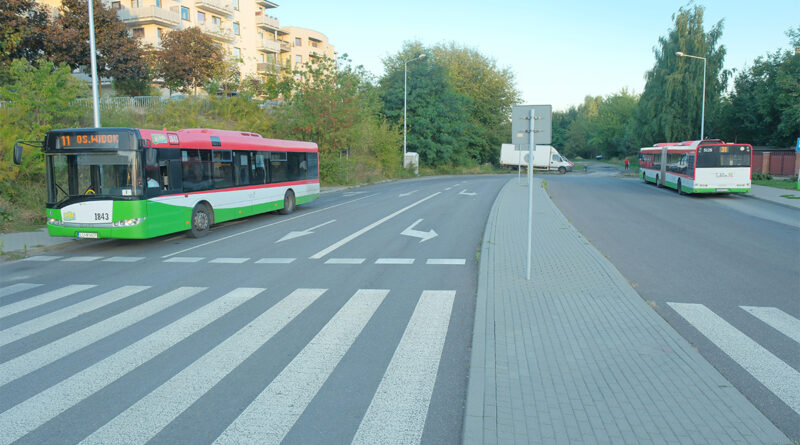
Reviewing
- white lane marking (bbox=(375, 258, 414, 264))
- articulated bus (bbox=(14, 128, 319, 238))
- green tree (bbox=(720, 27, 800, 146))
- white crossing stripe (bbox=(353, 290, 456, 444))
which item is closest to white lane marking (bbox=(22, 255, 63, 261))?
articulated bus (bbox=(14, 128, 319, 238))

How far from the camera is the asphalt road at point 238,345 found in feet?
13.3

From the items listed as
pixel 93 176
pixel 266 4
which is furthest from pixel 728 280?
pixel 266 4

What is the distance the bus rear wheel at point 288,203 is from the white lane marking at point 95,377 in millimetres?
12029

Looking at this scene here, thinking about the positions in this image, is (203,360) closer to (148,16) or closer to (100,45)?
(100,45)

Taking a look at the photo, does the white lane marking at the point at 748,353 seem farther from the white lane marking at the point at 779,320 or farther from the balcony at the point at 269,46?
the balcony at the point at 269,46

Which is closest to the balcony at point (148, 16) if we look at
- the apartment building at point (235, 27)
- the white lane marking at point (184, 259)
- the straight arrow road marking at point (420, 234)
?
the apartment building at point (235, 27)

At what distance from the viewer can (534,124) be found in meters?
8.15

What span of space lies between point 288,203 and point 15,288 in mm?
11054

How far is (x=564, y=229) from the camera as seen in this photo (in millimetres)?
13570

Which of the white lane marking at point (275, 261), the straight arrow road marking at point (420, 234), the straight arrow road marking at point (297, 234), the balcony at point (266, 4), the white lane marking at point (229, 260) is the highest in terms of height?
the balcony at point (266, 4)

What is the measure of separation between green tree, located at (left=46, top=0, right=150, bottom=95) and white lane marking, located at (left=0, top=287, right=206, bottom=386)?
30961 millimetres

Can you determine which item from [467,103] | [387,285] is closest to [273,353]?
Result: [387,285]

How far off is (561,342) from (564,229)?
8510 millimetres

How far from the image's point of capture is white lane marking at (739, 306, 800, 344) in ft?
20.0
